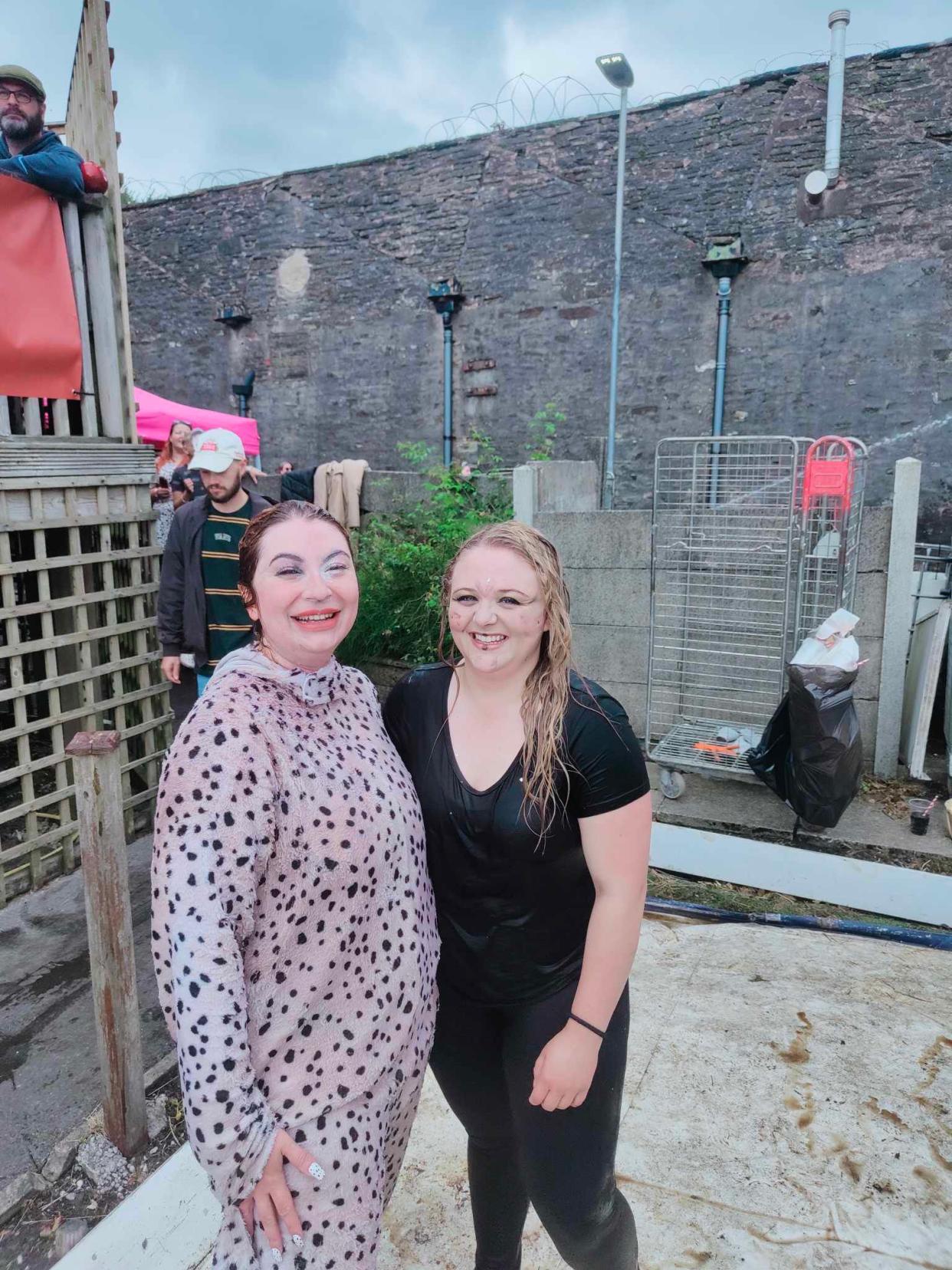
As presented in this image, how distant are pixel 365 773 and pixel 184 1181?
5.18ft

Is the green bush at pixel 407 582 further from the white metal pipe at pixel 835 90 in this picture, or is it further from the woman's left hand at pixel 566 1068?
the white metal pipe at pixel 835 90

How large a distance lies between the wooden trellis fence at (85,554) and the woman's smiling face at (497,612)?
2.80 meters

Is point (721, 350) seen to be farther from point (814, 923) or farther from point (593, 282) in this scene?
point (814, 923)

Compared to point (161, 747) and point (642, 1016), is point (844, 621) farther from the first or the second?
point (161, 747)

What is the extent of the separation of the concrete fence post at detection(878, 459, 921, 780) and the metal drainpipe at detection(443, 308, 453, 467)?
23.4 ft

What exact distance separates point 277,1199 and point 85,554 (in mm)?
3522

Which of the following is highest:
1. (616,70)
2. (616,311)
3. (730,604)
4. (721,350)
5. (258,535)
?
(616,70)

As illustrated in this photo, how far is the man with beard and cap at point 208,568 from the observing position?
12.7ft

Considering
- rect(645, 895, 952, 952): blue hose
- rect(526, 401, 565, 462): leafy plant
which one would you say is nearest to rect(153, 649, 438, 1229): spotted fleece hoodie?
rect(645, 895, 952, 952): blue hose

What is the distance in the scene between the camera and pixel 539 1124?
1.51 metres

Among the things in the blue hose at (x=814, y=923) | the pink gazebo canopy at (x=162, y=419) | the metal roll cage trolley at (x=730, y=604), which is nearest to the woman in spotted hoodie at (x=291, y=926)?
the blue hose at (x=814, y=923)

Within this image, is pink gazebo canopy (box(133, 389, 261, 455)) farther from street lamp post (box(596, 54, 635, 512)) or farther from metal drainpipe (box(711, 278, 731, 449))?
metal drainpipe (box(711, 278, 731, 449))

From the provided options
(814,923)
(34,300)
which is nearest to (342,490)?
(34,300)

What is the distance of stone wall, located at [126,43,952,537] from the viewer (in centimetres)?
856
